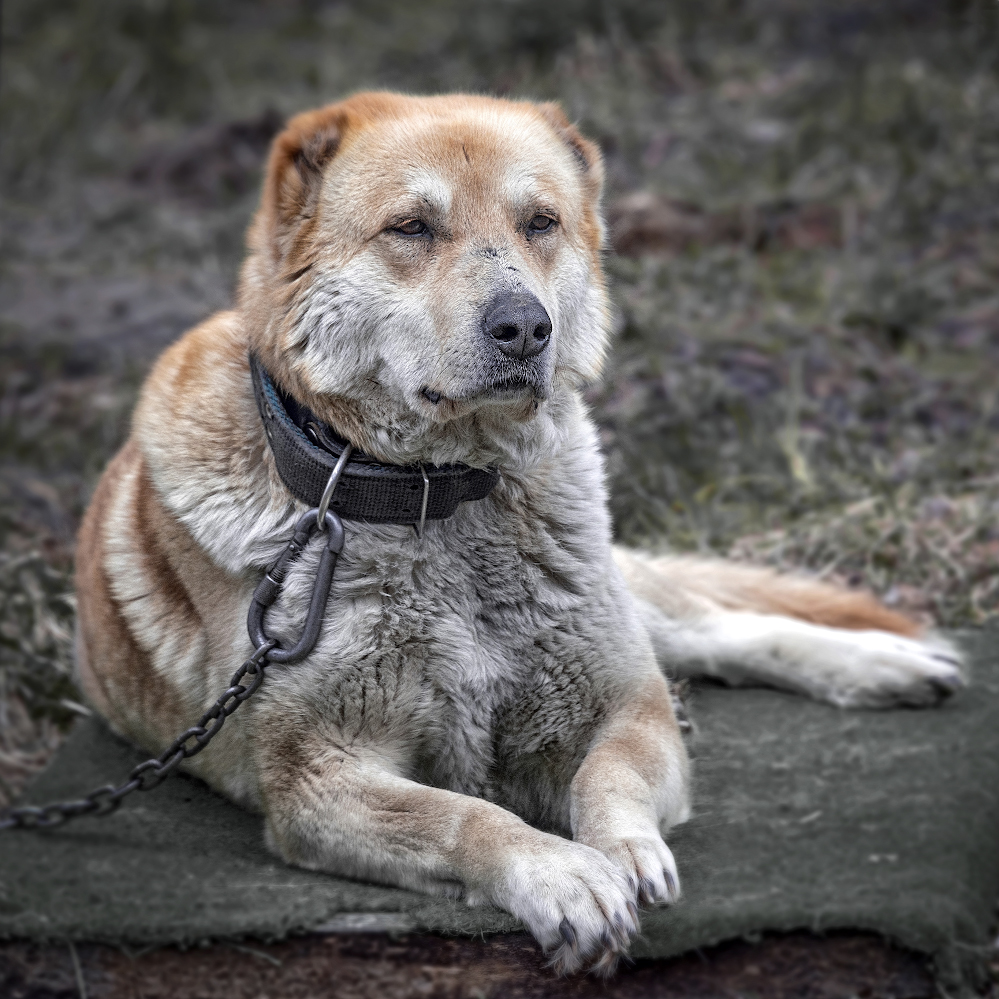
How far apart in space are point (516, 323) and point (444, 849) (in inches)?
43.1

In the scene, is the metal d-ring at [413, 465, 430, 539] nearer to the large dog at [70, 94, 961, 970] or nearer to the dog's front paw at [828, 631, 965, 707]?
the large dog at [70, 94, 961, 970]

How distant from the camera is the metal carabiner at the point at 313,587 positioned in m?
2.64

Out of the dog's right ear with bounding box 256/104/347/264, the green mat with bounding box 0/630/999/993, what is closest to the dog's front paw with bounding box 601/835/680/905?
the green mat with bounding box 0/630/999/993

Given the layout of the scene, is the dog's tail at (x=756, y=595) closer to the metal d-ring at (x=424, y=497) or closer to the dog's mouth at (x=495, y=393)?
the metal d-ring at (x=424, y=497)

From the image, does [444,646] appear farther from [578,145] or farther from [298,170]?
[578,145]

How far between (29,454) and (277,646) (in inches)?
148

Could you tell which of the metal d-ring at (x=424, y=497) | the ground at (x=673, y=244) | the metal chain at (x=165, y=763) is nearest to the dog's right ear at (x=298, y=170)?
the metal d-ring at (x=424, y=497)

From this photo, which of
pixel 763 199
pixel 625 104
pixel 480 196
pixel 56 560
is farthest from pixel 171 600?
pixel 625 104

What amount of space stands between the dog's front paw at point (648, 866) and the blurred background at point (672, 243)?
168 centimetres

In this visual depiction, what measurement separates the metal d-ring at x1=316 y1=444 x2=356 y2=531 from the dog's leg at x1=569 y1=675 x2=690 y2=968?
31.7 inches

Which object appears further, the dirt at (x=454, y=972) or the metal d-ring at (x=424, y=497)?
the metal d-ring at (x=424, y=497)

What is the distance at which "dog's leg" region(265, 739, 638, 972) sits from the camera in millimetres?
2277

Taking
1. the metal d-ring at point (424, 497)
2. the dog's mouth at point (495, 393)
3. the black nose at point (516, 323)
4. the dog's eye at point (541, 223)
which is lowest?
the metal d-ring at point (424, 497)

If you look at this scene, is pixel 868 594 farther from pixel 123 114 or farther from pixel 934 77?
pixel 123 114
